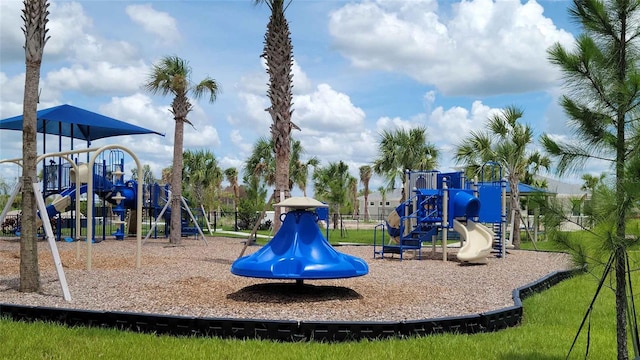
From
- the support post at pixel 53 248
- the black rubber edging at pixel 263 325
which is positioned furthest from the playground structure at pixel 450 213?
the support post at pixel 53 248

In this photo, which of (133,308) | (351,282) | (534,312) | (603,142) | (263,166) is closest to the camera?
(603,142)

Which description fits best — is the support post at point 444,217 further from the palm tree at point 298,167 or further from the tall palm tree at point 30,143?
the palm tree at point 298,167

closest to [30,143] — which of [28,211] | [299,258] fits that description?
[28,211]

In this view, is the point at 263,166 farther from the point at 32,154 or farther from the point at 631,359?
the point at 631,359

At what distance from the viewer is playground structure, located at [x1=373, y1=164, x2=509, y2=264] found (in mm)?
16453

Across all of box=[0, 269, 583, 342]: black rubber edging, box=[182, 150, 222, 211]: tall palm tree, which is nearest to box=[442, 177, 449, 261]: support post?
box=[0, 269, 583, 342]: black rubber edging

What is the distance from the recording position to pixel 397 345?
20.8 ft

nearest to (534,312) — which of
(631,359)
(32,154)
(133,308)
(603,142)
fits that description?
(631,359)

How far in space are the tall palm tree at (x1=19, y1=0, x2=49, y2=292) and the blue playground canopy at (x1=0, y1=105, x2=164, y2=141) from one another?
11.9 m

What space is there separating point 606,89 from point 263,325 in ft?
13.1

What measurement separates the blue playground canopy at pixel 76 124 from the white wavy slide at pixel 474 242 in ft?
44.0

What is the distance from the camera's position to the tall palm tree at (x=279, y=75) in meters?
15.0

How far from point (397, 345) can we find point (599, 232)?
2.38 meters

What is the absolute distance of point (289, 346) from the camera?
20.5 feet
